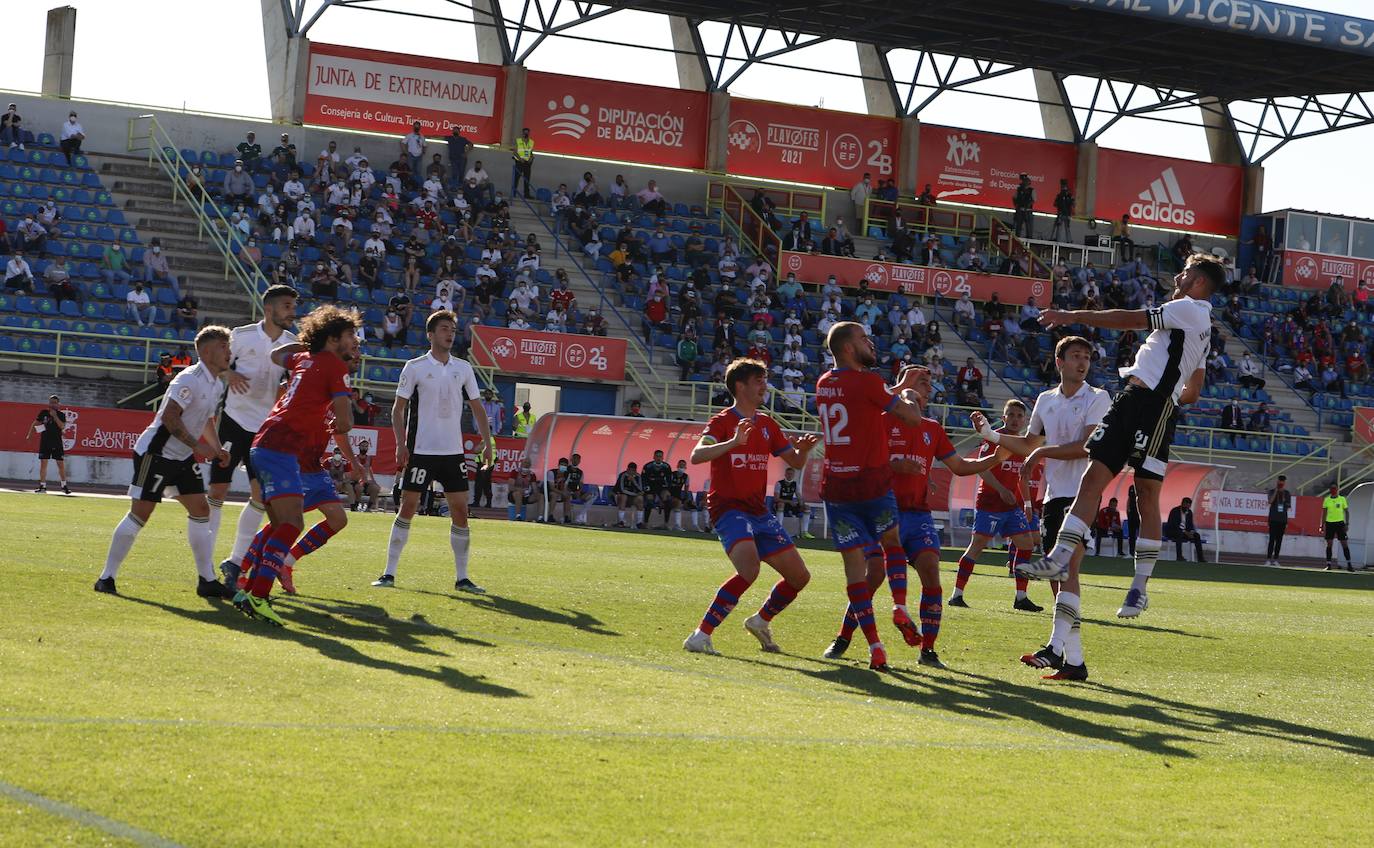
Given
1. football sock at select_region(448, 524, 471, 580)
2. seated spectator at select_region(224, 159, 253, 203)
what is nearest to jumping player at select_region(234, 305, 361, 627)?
football sock at select_region(448, 524, 471, 580)

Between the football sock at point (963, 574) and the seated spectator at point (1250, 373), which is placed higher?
the seated spectator at point (1250, 373)

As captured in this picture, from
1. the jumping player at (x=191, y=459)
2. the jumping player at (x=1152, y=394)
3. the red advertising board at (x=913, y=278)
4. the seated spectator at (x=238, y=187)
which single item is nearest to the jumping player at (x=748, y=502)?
the jumping player at (x=1152, y=394)

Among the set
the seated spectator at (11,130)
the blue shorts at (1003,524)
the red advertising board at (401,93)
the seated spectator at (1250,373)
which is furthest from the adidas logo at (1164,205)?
the blue shorts at (1003,524)

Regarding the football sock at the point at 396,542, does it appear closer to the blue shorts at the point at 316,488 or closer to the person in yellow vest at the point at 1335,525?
the blue shorts at the point at 316,488

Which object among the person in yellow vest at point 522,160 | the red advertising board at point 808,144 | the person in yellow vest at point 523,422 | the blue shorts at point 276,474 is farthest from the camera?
the red advertising board at point 808,144

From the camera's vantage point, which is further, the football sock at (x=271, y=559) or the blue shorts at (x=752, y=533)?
the blue shorts at (x=752, y=533)

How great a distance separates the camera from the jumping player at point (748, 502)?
9.99 metres

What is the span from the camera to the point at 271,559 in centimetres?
985

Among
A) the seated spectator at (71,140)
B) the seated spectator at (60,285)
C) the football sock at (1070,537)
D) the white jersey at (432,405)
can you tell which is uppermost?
the seated spectator at (71,140)

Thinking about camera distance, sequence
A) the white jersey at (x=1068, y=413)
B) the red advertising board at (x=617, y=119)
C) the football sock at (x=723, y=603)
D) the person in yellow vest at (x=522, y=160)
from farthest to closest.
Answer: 1. the red advertising board at (x=617, y=119)
2. the person in yellow vest at (x=522, y=160)
3. the white jersey at (x=1068, y=413)
4. the football sock at (x=723, y=603)

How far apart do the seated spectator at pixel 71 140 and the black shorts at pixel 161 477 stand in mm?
29415

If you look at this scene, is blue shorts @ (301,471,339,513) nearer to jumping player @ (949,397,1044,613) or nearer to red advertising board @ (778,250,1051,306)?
jumping player @ (949,397,1044,613)

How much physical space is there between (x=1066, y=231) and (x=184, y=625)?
142 ft

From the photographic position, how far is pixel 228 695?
22.2 feet
